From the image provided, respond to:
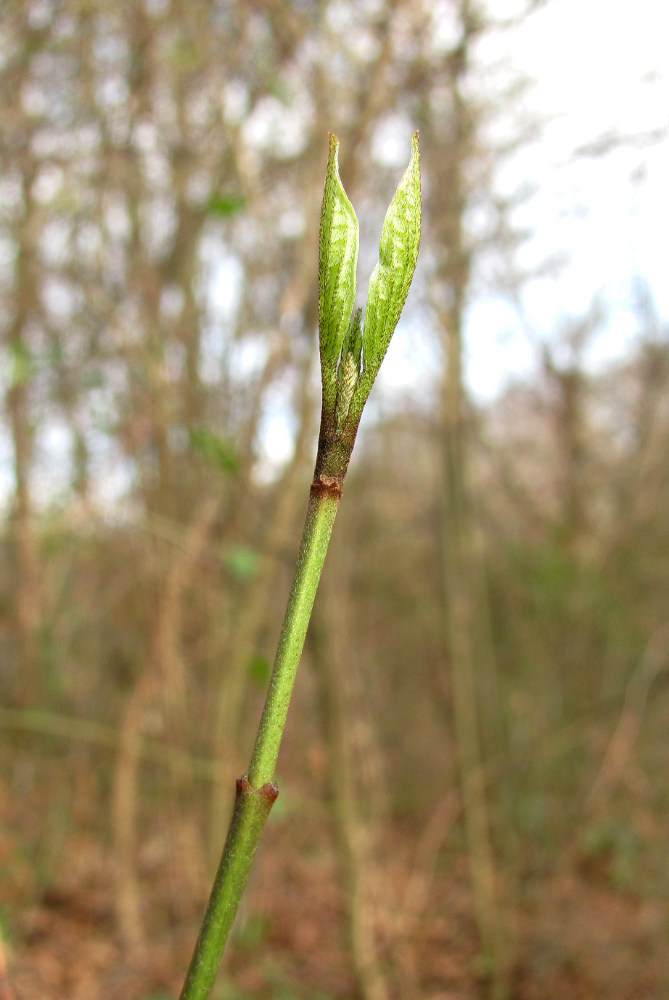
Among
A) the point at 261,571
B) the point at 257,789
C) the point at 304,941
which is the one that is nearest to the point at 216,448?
the point at 261,571

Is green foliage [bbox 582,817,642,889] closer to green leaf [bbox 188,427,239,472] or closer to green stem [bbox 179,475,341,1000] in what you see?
green leaf [bbox 188,427,239,472]

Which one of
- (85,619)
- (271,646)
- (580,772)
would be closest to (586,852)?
(580,772)

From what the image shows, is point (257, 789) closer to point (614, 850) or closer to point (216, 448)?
point (216, 448)

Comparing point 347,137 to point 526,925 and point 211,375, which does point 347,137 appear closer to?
point 211,375

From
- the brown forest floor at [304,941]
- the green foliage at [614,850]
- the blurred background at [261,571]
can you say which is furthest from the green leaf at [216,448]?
the green foliage at [614,850]

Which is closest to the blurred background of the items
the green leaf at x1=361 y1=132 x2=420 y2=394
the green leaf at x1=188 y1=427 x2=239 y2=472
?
the green leaf at x1=188 y1=427 x2=239 y2=472

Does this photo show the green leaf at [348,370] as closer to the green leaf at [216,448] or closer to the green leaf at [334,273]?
the green leaf at [334,273]
